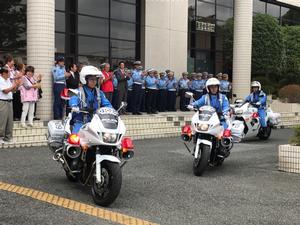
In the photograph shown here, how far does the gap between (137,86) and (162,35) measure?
6.27 meters

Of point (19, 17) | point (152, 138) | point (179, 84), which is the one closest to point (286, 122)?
point (179, 84)

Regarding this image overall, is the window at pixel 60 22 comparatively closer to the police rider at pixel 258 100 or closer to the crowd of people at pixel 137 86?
the crowd of people at pixel 137 86

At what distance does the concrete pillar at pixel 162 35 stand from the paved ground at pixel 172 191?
39.1ft

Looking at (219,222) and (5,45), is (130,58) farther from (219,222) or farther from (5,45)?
(219,222)

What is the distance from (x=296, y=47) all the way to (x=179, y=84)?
36.4 feet

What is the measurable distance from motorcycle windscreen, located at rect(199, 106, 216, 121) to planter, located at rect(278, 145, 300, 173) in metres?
1.62

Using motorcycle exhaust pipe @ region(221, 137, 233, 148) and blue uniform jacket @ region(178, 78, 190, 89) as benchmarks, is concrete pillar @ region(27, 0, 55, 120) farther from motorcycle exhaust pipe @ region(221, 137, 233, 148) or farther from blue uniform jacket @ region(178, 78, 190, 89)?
motorcycle exhaust pipe @ region(221, 137, 233, 148)

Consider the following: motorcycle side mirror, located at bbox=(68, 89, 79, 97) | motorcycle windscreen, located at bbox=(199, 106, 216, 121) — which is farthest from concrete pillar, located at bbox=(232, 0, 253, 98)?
motorcycle side mirror, located at bbox=(68, 89, 79, 97)

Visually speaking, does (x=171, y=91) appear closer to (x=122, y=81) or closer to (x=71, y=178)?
(x=122, y=81)

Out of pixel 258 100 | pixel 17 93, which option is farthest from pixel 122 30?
pixel 258 100

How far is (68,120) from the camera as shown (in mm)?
7656

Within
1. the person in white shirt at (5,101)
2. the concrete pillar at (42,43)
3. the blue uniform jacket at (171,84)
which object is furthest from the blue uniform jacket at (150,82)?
the person in white shirt at (5,101)

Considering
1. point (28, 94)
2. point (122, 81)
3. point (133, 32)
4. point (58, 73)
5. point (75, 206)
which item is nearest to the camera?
point (75, 206)

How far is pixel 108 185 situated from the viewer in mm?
6512
